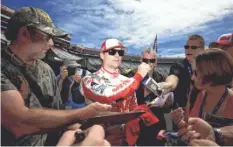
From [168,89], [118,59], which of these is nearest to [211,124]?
[168,89]

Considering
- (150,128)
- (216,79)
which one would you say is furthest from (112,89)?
(216,79)

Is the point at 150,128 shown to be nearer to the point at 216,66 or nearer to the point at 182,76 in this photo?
the point at 182,76

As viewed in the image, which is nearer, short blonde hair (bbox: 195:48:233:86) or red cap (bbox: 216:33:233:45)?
short blonde hair (bbox: 195:48:233:86)

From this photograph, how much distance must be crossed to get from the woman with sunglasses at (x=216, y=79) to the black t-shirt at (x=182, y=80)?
0.86m

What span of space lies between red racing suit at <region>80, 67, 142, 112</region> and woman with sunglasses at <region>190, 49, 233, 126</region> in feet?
2.55

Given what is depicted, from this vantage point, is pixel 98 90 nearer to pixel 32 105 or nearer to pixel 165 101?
pixel 165 101

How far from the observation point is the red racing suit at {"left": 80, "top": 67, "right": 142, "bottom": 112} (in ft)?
7.94

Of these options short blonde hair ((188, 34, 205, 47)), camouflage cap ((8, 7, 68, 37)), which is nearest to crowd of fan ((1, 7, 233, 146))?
camouflage cap ((8, 7, 68, 37))

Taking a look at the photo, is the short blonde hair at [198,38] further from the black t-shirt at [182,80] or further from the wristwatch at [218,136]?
the wristwatch at [218,136]

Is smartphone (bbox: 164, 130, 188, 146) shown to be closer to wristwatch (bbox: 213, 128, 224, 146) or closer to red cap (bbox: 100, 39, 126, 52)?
wristwatch (bbox: 213, 128, 224, 146)

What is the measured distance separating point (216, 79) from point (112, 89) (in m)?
0.95

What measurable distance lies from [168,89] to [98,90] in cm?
69

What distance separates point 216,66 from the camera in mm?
1746

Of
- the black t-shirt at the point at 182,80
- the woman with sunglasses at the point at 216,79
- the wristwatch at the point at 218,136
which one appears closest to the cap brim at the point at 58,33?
the woman with sunglasses at the point at 216,79
